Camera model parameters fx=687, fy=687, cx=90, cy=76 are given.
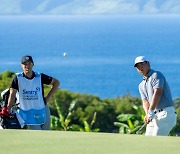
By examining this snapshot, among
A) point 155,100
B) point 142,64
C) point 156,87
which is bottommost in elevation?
point 155,100

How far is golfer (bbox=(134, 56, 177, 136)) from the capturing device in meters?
7.23

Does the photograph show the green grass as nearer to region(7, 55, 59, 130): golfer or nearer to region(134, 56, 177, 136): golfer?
region(134, 56, 177, 136): golfer

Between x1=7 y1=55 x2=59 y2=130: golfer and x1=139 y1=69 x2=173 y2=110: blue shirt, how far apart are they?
44.2 inches

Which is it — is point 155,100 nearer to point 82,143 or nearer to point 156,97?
point 156,97

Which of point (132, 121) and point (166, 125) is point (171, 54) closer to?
point (132, 121)

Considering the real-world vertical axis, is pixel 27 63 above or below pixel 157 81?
above

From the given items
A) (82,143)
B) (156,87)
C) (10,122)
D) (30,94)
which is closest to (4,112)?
(10,122)

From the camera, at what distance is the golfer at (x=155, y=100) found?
7234 millimetres

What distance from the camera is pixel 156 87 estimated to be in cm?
720

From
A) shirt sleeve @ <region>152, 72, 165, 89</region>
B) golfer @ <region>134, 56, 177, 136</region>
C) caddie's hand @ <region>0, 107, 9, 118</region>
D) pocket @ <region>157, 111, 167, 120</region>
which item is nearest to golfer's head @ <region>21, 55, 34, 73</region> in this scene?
caddie's hand @ <region>0, 107, 9, 118</region>

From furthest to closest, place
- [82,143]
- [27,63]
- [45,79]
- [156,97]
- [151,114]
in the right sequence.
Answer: [45,79] → [27,63] → [151,114] → [156,97] → [82,143]

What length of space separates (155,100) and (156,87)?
0.45 feet

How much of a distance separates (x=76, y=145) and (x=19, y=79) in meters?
3.52

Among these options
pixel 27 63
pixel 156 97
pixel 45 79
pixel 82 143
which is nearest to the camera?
pixel 82 143
